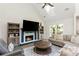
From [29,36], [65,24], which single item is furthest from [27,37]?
[65,24]

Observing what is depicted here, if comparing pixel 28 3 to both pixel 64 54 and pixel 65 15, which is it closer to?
pixel 65 15

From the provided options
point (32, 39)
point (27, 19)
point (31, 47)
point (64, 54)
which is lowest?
point (64, 54)

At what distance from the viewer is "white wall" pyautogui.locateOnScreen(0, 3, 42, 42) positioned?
1848 millimetres

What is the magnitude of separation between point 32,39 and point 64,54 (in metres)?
0.65

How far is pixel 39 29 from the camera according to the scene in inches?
77.5

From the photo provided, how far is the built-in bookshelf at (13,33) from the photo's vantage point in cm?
188

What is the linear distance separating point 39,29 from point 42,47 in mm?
337

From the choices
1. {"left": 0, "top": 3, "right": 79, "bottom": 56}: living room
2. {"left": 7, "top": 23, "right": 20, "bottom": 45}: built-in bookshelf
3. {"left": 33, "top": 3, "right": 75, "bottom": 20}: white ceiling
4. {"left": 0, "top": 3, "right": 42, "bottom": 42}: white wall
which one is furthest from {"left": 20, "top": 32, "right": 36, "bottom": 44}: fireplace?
{"left": 33, "top": 3, "right": 75, "bottom": 20}: white ceiling

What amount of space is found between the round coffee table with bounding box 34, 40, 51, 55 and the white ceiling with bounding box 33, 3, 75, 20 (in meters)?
0.46

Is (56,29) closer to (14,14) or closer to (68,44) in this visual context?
(68,44)

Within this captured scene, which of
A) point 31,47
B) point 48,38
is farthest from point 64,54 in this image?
point 31,47

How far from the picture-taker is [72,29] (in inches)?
74.5

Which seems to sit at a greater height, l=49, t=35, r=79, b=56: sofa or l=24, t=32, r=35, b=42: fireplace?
l=24, t=32, r=35, b=42: fireplace

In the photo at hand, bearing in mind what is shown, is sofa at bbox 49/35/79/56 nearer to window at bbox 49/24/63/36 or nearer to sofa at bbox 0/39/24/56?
window at bbox 49/24/63/36
